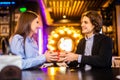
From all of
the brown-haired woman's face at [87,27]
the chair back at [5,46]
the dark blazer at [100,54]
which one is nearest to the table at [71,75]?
the chair back at [5,46]

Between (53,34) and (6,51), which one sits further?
(53,34)

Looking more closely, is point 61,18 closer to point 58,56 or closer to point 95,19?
point 95,19

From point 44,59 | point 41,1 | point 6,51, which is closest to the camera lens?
point 6,51

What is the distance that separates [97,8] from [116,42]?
1813mm

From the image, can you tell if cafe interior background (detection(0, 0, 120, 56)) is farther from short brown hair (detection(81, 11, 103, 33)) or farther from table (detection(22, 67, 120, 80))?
table (detection(22, 67, 120, 80))

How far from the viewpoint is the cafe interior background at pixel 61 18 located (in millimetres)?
5586

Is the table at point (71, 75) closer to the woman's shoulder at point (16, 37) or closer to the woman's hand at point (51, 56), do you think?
the woman's hand at point (51, 56)

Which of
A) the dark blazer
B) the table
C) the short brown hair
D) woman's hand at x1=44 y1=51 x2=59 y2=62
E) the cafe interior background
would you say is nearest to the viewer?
the table

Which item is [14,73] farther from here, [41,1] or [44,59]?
[41,1]

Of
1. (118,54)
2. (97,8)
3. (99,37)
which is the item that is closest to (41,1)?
(97,8)

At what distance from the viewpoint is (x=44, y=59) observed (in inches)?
72.7

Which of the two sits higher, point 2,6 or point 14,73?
point 2,6

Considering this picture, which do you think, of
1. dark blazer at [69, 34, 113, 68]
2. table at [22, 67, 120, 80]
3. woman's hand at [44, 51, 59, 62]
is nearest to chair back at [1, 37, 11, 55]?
table at [22, 67, 120, 80]

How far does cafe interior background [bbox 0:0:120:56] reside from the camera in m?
5.59
